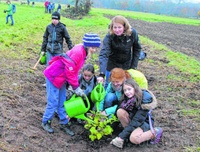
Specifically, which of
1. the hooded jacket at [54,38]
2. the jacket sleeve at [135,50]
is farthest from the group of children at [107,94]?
the hooded jacket at [54,38]

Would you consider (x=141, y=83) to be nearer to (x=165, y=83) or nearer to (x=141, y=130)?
(x=141, y=130)

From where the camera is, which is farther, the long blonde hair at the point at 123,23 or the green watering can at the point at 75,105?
the long blonde hair at the point at 123,23

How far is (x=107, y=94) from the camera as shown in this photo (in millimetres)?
4371

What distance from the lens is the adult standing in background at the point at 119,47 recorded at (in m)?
4.01

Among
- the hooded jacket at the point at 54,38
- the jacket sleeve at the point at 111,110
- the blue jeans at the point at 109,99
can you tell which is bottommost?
the jacket sleeve at the point at 111,110

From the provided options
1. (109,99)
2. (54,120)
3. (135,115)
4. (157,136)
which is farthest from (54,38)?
(157,136)

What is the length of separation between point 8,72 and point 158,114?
3.61 m

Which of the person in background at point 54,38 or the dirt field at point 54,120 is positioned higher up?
the person in background at point 54,38

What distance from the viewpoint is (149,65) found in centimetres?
894

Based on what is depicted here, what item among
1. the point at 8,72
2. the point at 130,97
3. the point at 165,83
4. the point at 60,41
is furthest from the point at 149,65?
the point at 130,97

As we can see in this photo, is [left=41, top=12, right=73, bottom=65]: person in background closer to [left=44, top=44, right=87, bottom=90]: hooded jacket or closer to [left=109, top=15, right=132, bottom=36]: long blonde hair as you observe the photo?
[left=109, top=15, right=132, bottom=36]: long blonde hair

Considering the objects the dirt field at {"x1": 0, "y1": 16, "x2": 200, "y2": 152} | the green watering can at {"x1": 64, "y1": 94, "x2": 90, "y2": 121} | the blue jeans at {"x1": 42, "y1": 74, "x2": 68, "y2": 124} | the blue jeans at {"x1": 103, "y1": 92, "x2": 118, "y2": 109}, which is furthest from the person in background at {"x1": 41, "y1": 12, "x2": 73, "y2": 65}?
the green watering can at {"x1": 64, "y1": 94, "x2": 90, "y2": 121}

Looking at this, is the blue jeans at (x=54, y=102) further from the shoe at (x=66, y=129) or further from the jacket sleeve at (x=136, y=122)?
the jacket sleeve at (x=136, y=122)

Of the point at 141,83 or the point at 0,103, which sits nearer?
the point at 141,83
